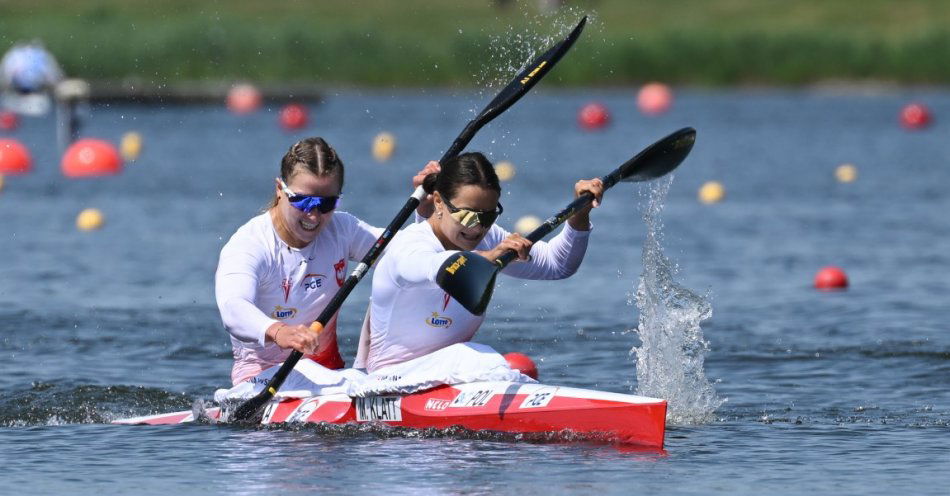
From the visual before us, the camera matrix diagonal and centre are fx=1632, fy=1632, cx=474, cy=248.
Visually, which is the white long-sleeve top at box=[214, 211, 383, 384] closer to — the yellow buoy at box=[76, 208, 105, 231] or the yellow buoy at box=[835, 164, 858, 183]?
the yellow buoy at box=[76, 208, 105, 231]

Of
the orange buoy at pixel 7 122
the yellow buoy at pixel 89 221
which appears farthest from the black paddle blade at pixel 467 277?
the orange buoy at pixel 7 122

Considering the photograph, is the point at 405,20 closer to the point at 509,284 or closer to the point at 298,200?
the point at 509,284

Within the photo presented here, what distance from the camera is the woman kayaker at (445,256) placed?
8234 millimetres

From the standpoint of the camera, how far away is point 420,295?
336 inches

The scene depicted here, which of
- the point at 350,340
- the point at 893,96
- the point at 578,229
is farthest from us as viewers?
the point at 893,96

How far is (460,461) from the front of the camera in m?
8.14

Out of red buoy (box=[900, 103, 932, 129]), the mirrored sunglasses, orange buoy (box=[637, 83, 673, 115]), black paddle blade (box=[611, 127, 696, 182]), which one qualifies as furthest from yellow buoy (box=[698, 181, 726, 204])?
orange buoy (box=[637, 83, 673, 115])

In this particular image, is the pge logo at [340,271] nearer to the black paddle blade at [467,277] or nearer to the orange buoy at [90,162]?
the black paddle blade at [467,277]

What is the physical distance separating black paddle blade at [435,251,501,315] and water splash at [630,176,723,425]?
6.70ft

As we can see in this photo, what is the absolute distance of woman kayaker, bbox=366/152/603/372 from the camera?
823cm

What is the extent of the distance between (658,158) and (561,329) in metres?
3.76

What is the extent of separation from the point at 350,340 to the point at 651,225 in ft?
12.3

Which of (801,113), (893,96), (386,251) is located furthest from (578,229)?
(893,96)

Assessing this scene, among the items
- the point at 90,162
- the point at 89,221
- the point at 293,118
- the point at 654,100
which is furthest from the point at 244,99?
the point at 89,221
